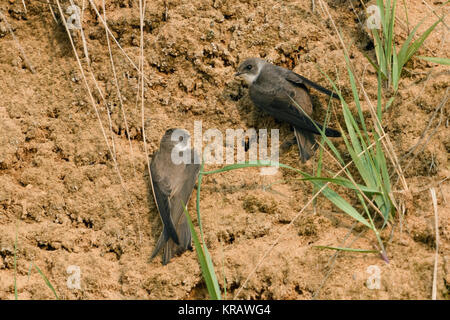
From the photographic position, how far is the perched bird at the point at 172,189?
246 centimetres

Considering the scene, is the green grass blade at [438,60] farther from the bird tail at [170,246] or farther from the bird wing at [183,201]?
the bird tail at [170,246]

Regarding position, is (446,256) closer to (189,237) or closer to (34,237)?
(189,237)

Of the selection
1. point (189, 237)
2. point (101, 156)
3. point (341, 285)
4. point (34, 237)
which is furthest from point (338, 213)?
point (34, 237)

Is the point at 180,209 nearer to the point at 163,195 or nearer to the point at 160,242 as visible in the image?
the point at 163,195

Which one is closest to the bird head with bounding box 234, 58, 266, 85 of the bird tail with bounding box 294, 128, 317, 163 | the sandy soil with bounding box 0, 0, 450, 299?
the sandy soil with bounding box 0, 0, 450, 299

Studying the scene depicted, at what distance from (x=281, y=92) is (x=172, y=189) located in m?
0.88

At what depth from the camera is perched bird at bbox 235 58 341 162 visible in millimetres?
2816

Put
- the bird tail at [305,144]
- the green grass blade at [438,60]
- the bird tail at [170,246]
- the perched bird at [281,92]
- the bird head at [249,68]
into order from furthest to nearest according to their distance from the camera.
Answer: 1. the bird head at [249,68]
2. the perched bird at [281,92]
3. the bird tail at [305,144]
4. the green grass blade at [438,60]
5. the bird tail at [170,246]

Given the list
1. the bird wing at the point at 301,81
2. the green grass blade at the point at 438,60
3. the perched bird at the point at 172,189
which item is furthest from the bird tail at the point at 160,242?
the green grass blade at the point at 438,60

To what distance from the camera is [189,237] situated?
2.52 m

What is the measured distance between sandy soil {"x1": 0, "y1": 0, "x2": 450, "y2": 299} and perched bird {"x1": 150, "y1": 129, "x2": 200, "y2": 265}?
7 centimetres

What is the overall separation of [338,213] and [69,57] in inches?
72.7

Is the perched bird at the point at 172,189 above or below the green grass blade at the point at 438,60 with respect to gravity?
below

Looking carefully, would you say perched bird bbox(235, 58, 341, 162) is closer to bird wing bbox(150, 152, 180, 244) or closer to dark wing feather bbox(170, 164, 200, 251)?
dark wing feather bbox(170, 164, 200, 251)
